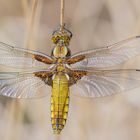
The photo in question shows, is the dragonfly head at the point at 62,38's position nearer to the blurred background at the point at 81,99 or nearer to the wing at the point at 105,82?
the wing at the point at 105,82

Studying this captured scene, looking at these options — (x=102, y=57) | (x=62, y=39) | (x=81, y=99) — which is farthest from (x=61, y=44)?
(x=81, y=99)

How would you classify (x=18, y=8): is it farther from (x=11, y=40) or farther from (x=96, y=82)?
(x=96, y=82)

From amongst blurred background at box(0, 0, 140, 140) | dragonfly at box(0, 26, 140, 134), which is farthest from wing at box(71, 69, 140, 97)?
blurred background at box(0, 0, 140, 140)

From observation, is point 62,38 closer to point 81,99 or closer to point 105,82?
point 105,82

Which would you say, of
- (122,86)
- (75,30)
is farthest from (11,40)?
(122,86)

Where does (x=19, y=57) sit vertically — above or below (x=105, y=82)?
above

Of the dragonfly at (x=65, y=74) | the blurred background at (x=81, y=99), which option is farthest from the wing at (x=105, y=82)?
the blurred background at (x=81, y=99)

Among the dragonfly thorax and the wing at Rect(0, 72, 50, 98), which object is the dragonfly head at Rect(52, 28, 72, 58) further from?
the wing at Rect(0, 72, 50, 98)
